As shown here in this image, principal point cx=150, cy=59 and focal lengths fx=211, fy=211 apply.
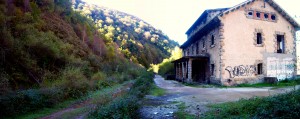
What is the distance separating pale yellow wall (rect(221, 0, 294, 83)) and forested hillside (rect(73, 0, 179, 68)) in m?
36.4

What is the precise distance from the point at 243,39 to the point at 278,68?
4.61 m

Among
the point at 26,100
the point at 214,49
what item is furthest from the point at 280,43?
the point at 26,100

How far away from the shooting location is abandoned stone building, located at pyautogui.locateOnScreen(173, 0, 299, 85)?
59.4ft

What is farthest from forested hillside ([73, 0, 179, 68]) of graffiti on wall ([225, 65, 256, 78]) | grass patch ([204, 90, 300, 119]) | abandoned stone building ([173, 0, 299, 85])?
grass patch ([204, 90, 300, 119])

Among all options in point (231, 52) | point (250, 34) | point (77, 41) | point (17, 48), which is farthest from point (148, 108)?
point (77, 41)

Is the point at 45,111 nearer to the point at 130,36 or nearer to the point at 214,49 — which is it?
the point at 214,49

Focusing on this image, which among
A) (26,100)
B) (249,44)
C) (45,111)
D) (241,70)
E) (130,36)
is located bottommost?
(45,111)

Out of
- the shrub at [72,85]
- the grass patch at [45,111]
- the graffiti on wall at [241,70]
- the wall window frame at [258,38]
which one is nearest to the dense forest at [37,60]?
the shrub at [72,85]

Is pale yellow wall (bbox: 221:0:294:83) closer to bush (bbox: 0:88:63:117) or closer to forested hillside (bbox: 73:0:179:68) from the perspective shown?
bush (bbox: 0:88:63:117)

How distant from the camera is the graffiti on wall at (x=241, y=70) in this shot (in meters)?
18.0

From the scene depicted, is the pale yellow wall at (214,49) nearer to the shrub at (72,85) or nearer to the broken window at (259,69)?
the broken window at (259,69)

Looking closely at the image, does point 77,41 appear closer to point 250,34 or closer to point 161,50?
point 250,34

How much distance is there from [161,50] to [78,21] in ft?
232

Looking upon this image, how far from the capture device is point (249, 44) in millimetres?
18797
